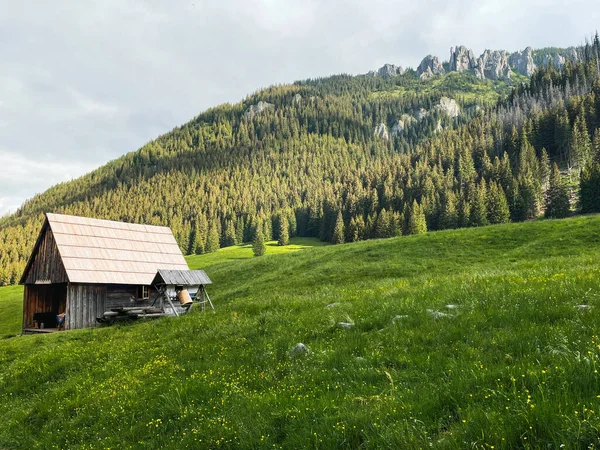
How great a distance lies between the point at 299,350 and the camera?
417 inches

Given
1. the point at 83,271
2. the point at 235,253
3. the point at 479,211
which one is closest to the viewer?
the point at 83,271

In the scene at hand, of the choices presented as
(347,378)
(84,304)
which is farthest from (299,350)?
(84,304)

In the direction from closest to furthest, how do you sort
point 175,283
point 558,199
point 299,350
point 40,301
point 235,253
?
point 299,350 < point 175,283 < point 40,301 < point 558,199 < point 235,253

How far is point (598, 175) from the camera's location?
8800 centimetres

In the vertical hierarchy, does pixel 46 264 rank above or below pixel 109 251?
below

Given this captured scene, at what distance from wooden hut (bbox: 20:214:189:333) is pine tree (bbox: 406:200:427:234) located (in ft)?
260

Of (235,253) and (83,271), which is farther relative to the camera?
(235,253)

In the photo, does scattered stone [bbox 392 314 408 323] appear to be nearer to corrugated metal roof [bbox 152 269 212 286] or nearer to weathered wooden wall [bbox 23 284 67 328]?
corrugated metal roof [bbox 152 269 212 286]

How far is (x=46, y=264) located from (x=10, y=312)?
3464 cm

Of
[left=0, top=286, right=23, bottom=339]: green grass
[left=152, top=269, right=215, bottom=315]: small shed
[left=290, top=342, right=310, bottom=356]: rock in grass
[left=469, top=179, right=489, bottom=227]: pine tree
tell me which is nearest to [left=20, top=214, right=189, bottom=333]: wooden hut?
[left=152, top=269, right=215, bottom=315]: small shed

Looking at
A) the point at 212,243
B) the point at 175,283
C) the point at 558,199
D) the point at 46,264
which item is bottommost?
the point at 175,283

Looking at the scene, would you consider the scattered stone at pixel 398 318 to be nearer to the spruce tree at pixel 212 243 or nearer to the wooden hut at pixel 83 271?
the wooden hut at pixel 83 271

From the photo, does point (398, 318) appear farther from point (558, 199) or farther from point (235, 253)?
point (235, 253)

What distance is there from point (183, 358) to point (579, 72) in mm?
256885
